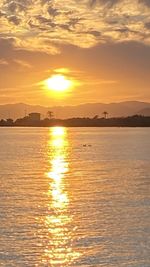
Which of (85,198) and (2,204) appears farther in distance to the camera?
(85,198)

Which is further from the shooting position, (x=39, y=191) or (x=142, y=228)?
(x=39, y=191)

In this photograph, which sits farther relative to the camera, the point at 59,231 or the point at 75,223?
the point at 75,223

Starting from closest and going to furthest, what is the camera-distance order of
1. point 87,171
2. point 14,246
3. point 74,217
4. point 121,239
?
point 14,246 → point 121,239 → point 74,217 → point 87,171

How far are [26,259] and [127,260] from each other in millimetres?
2958

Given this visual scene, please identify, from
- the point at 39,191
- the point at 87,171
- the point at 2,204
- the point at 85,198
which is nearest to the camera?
the point at 2,204

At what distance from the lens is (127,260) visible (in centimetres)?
1459

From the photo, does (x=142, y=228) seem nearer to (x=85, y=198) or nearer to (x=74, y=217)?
(x=74, y=217)

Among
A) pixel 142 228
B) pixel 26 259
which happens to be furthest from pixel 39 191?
pixel 26 259

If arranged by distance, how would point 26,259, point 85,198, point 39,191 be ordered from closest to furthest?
point 26,259 → point 85,198 → point 39,191

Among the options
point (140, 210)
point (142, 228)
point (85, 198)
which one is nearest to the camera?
point (142, 228)

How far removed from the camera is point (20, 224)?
19344 mm

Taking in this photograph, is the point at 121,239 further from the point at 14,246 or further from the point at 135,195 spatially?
the point at 135,195

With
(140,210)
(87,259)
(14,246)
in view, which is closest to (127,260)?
(87,259)

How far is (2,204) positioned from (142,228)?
27.4 ft
